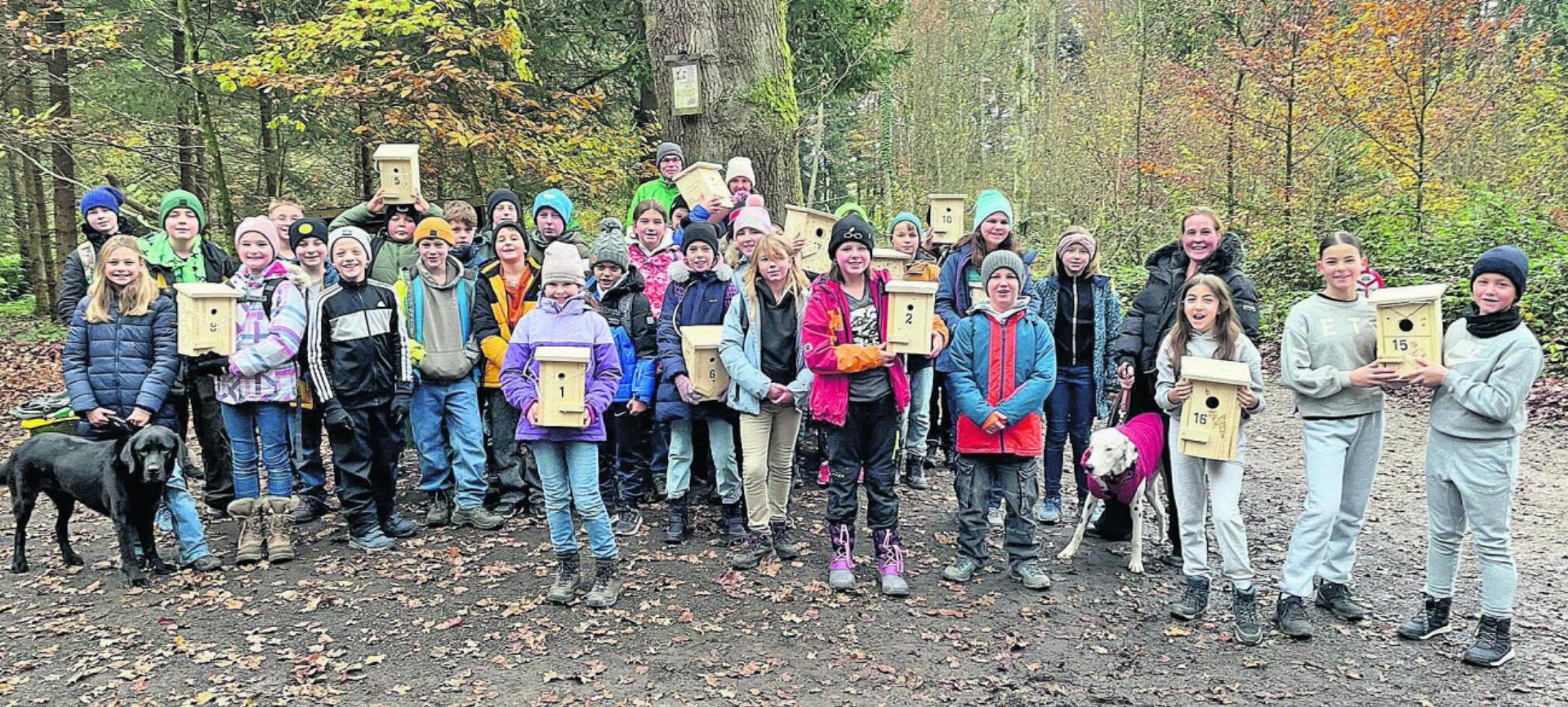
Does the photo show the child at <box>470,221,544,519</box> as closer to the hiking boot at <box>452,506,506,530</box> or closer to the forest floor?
the hiking boot at <box>452,506,506,530</box>

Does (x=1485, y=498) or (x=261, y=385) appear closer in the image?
(x=1485, y=498)

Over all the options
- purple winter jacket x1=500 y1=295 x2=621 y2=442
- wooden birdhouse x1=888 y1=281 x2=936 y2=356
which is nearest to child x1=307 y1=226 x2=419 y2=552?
purple winter jacket x1=500 y1=295 x2=621 y2=442

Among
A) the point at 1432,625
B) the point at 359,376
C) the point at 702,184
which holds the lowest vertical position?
the point at 1432,625

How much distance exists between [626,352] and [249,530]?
2.52 metres

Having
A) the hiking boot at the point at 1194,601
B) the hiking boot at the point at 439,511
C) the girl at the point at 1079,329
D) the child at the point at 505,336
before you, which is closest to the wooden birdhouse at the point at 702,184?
the child at the point at 505,336

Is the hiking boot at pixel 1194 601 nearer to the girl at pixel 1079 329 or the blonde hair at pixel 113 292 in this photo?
the girl at pixel 1079 329

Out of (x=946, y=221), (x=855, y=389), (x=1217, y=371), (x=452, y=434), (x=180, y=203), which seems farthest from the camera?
(x=946, y=221)

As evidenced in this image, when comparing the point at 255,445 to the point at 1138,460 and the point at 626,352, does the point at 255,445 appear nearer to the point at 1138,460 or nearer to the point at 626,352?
the point at 626,352

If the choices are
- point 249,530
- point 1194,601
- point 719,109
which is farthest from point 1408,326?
point 249,530

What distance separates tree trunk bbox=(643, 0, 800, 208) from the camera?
8109 millimetres

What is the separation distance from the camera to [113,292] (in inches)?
216

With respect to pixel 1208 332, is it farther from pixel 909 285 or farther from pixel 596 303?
pixel 596 303

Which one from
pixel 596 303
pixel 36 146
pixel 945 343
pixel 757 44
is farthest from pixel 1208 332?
pixel 36 146

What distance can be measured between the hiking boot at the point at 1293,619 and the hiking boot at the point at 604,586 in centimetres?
342
